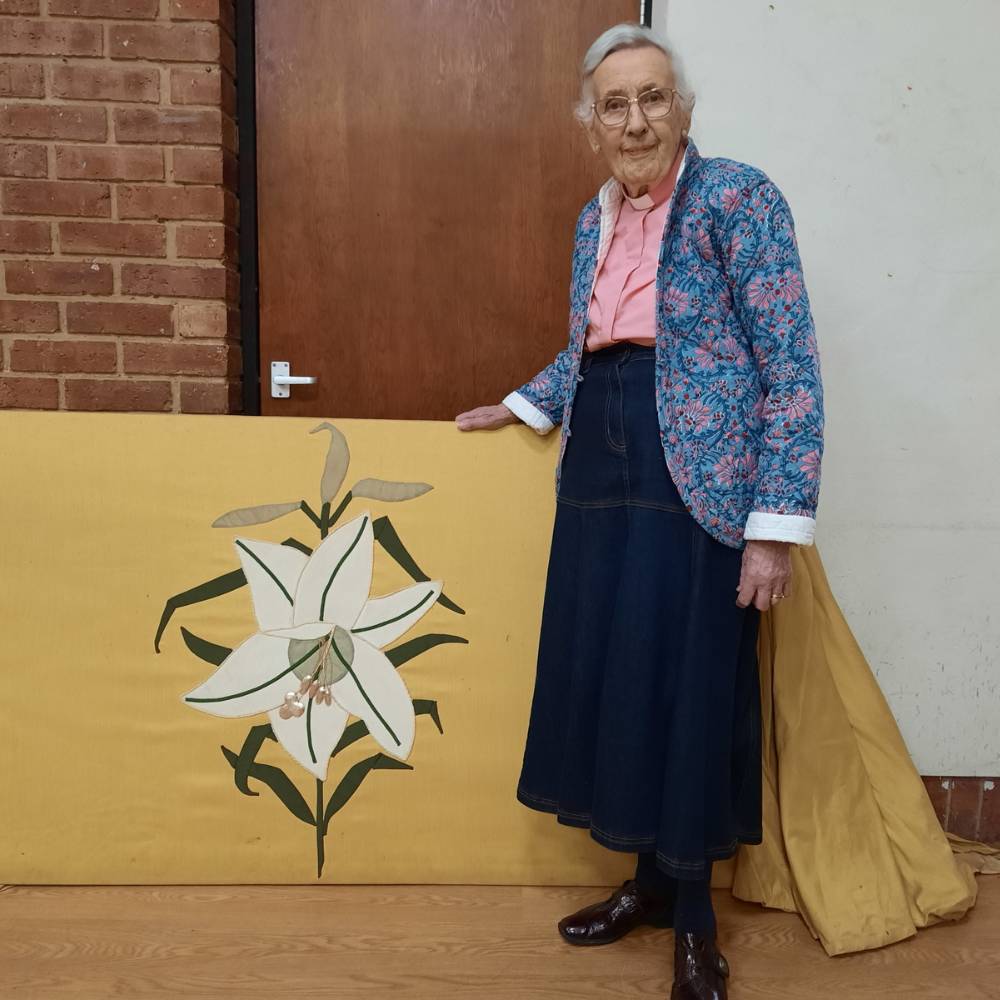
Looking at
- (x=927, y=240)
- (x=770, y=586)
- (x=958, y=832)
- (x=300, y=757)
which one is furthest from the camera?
(x=958, y=832)

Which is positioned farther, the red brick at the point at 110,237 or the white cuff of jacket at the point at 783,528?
the red brick at the point at 110,237

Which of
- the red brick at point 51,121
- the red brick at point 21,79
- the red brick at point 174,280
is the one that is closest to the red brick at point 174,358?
the red brick at point 174,280

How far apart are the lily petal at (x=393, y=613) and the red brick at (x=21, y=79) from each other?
138 cm

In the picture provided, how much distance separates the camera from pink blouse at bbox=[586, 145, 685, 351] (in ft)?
4.43

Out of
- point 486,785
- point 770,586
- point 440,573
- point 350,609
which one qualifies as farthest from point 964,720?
point 350,609

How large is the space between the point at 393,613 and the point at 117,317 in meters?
0.96

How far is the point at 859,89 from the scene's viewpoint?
180 centimetres

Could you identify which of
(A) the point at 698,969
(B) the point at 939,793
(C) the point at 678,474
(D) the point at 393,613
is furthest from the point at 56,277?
(B) the point at 939,793

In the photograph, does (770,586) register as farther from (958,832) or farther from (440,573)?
(958,832)

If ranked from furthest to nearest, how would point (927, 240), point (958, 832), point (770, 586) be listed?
point (958, 832) → point (927, 240) → point (770, 586)

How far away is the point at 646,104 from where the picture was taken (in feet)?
4.31

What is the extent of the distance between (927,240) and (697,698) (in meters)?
1.23

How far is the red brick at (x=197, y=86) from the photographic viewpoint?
6.06 ft

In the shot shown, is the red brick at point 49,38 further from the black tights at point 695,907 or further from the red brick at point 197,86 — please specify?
the black tights at point 695,907
